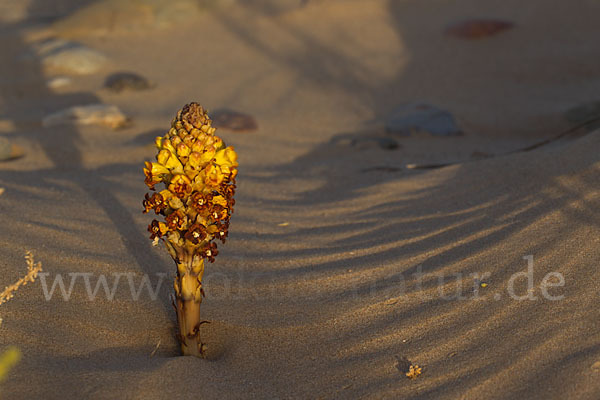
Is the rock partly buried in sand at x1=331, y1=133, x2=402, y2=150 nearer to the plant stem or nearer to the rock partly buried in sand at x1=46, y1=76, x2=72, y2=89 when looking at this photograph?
the rock partly buried in sand at x1=46, y1=76, x2=72, y2=89

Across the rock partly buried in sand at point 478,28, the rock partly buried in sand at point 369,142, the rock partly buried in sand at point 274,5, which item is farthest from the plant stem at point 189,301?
the rock partly buried in sand at point 274,5

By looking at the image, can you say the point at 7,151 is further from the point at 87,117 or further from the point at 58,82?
the point at 58,82

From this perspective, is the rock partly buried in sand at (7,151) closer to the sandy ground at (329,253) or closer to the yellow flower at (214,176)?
the sandy ground at (329,253)

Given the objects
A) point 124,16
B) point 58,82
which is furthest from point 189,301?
point 124,16

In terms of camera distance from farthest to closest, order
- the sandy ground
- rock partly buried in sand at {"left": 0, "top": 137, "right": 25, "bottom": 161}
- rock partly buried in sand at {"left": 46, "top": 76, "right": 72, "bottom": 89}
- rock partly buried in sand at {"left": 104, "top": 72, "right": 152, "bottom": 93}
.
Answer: rock partly buried in sand at {"left": 46, "top": 76, "right": 72, "bottom": 89} < rock partly buried in sand at {"left": 104, "top": 72, "right": 152, "bottom": 93} < rock partly buried in sand at {"left": 0, "top": 137, "right": 25, "bottom": 161} < the sandy ground

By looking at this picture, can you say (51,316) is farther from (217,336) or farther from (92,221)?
(92,221)

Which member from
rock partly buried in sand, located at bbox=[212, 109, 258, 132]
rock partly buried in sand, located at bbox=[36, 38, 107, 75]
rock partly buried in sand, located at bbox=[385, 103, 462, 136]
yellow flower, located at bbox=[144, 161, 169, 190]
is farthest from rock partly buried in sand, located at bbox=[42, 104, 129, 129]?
yellow flower, located at bbox=[144, 161, 169, 190]

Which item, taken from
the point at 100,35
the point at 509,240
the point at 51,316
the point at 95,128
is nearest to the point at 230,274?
the point at 51,316
